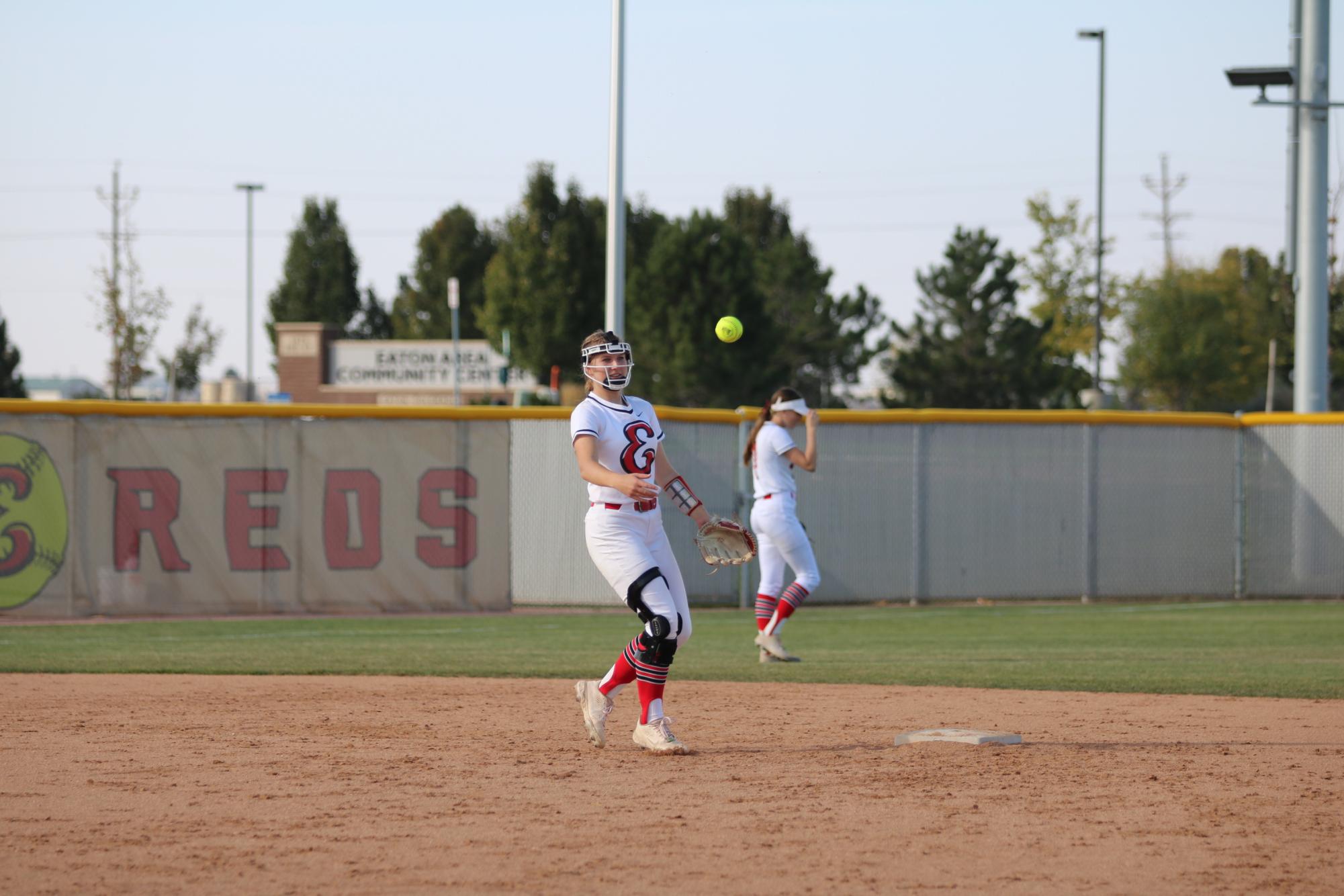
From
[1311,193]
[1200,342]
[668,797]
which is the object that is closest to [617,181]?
[1311,193]

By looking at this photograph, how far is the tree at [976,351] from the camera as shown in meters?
43.2

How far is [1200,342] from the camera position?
170 feet

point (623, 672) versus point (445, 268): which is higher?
point (445, 268)

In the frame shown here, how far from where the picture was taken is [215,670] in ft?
37.2

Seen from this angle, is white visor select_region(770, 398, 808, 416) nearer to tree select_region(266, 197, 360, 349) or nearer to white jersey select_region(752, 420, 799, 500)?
white jersey select_region(752, 420, 799, 500)

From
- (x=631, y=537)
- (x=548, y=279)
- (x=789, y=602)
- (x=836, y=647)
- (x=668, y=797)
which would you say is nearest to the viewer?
(x=668, y=797)

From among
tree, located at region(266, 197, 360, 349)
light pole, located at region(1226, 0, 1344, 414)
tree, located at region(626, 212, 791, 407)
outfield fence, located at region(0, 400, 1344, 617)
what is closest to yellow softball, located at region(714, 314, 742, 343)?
outfield fence, located at region(0, 400, 1344, 617)

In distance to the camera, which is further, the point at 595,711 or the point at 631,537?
the point at 595,711

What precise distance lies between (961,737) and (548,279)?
37.7 m

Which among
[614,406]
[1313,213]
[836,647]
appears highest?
[1313,213]

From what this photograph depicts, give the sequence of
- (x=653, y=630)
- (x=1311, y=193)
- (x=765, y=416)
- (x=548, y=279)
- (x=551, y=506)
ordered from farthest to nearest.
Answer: (x=548, y=279) < (x=1311, y=193) < (x=551, y=506) < (x=765, y=416) < (x=653, y=630)

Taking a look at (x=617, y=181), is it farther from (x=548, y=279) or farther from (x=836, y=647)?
(x=548, y=279)

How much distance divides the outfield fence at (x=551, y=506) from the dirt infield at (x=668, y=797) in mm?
6602

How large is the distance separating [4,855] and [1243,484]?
1735 cm
